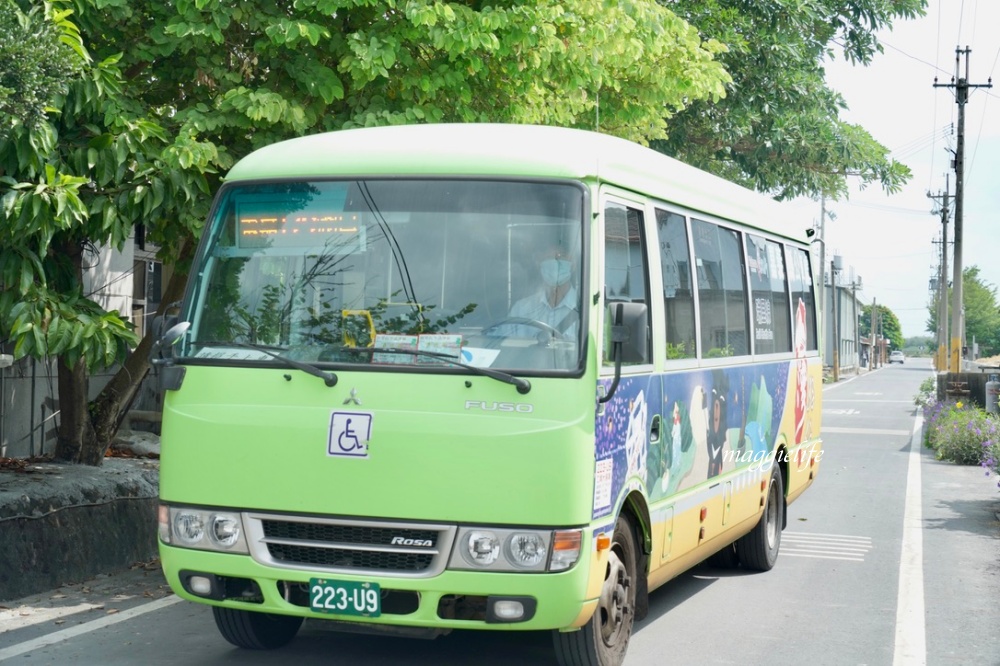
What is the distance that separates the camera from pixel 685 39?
13.6m

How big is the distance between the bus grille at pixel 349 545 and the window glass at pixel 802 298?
6.13 metres

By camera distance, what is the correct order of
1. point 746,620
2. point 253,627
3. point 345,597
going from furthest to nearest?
point 746,620, point 253,627, point 345,597

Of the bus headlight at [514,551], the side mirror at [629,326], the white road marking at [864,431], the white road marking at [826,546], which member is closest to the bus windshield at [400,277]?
the side mirror at [629,326]

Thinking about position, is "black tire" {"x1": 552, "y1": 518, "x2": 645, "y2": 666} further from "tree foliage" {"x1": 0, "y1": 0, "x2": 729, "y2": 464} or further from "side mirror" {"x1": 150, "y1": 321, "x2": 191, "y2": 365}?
"tree foliage" {"x1": 0, "y1": 0, "x2": 729, "y2": 464}

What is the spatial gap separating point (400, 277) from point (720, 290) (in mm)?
3060

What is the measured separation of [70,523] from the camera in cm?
930

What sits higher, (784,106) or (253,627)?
(784,106)

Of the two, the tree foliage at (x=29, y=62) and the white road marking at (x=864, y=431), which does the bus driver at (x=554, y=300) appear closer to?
the tree foliage at (x=29, y=62)

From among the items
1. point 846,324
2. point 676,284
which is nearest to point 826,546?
point 676,284

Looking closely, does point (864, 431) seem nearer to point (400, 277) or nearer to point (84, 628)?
point (84, 628)

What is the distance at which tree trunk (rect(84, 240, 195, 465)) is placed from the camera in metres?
11.3

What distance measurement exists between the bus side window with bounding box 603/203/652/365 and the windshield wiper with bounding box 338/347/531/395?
0.50 metres

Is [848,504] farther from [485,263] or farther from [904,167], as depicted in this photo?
[904,167]

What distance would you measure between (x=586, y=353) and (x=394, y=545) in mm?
1226
